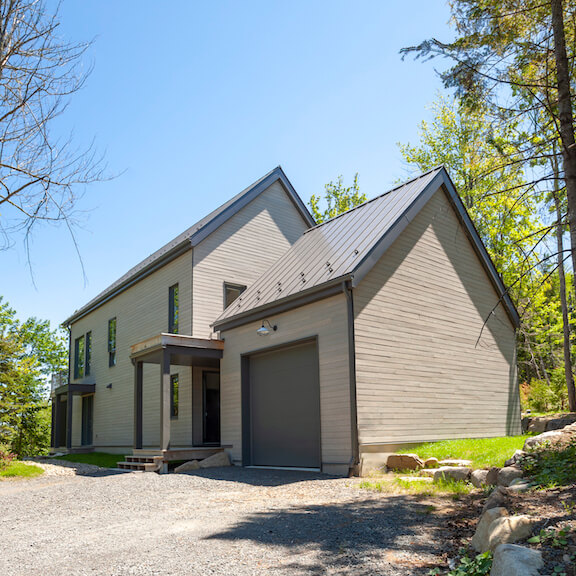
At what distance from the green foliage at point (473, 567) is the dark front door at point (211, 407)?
12.6 meters

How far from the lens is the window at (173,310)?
57.5ft

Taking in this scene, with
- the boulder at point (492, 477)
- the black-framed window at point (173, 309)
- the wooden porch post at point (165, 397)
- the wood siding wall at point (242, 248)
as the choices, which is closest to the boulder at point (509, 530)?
the boulder at point (492, 477)

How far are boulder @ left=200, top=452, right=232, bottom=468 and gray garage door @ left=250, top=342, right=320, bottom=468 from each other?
75 centimetres

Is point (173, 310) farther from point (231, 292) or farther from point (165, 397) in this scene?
point (165, 397)

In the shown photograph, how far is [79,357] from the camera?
26.4 m

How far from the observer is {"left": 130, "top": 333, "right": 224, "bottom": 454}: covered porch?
43.3 feet

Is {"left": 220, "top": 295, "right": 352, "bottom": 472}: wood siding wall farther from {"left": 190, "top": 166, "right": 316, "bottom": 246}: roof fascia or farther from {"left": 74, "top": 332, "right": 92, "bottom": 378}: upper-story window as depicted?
{"left": 74, "top": 332, "right": 92, "bottom": 378}: upper-story window

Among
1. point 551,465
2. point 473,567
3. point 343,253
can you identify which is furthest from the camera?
point 343,253

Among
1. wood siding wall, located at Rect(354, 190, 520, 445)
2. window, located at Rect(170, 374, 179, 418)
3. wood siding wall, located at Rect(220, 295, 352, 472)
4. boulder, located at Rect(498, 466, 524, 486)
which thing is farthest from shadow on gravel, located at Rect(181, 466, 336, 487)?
Result: window, located at Rect(170, 374, 179, 418)

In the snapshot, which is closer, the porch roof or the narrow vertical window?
the porch roof

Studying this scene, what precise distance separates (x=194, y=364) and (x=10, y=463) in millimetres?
5597

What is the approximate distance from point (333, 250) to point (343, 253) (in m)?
0.76

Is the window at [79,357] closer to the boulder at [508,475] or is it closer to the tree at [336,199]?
the tree at [336,199]

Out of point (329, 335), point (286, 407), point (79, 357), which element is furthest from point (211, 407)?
point (79, 357)
